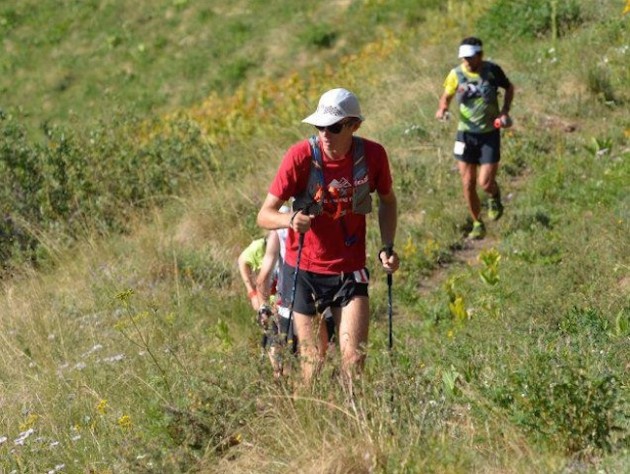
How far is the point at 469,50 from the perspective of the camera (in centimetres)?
940

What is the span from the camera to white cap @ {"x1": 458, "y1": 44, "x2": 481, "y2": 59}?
9367mm

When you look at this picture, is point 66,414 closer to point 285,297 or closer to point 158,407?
point 158,407

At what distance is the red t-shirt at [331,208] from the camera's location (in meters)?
5.93

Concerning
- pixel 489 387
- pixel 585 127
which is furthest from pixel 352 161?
pixel 585 127

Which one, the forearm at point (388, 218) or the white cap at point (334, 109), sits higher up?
the white cap at point (334, 109)

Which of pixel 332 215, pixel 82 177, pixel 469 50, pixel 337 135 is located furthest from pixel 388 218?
pixel 82 177

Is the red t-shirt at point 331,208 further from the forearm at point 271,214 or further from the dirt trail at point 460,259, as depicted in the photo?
the dirt trail at point 460,259

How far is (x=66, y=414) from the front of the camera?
6.20 metres

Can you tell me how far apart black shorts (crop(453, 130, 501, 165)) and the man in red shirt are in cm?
374

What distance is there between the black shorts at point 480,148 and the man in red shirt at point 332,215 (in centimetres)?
374

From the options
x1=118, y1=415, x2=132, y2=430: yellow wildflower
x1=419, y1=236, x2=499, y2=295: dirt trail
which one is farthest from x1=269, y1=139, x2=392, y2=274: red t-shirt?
x1=419, y1=236, x2=499, y2=295: dirt trail

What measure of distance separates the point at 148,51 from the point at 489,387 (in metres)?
18.7

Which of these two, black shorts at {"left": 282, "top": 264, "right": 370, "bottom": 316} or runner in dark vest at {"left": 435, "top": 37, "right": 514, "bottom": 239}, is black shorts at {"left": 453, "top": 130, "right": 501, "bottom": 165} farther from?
black shorts at {"left": 282, "top": 264, "right": 370, "bottom": 316}

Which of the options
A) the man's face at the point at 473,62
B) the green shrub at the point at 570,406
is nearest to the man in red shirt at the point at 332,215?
the green shrub at the point at 570,406
